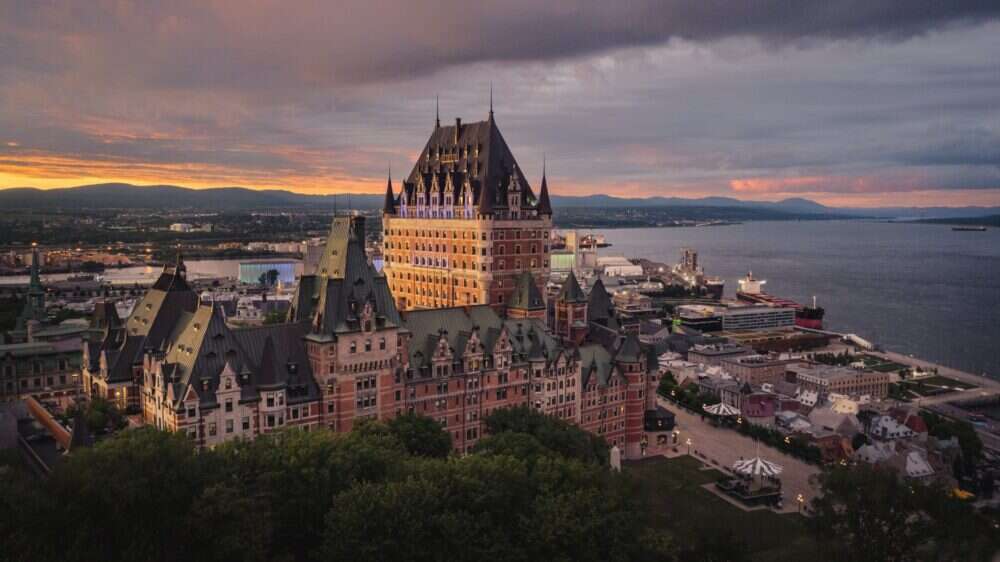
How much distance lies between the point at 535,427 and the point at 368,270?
73.7 feet

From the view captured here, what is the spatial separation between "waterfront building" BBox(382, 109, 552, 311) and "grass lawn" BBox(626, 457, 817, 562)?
3107cm

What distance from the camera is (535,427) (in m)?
71.7

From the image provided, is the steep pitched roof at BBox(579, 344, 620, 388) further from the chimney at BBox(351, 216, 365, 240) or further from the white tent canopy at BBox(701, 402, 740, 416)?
the chimney at BBox(351, 216, 365, 240)

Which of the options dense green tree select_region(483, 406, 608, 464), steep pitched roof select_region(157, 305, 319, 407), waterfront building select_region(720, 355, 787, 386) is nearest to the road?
dense green tree select_region(483, 406, 608, 464)

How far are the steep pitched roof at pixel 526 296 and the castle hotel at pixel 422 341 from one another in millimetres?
231

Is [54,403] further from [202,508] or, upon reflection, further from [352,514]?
[352,514]

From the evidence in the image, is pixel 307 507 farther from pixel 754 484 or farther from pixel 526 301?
pixel 754 484

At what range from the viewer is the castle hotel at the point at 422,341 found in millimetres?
66562

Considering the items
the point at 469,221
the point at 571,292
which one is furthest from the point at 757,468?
the point at 469,221

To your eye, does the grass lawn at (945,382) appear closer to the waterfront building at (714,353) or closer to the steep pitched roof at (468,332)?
the waterfront building at (714,353)

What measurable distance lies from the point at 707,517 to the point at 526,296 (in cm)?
3445

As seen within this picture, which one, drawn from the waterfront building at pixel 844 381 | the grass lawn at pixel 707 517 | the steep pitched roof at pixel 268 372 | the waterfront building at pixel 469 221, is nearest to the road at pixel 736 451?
the grass lawn at pixel 707 517

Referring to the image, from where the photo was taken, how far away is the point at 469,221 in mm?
101750

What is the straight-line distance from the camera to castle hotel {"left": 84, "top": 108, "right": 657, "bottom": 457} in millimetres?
66562
